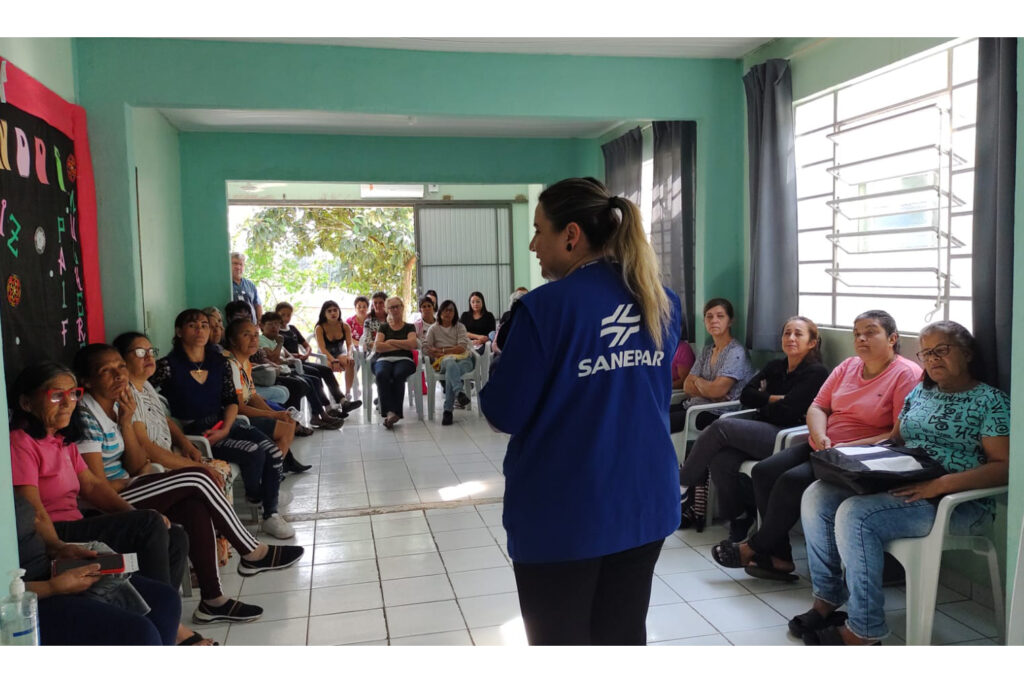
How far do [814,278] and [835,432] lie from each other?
50.9 inches

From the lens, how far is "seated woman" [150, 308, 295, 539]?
3.73m

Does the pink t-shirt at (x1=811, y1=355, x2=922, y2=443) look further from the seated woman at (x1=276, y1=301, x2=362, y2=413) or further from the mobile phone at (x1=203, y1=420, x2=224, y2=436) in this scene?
the seated woman at (x1=276, y1=301, x2=362, y2=413)

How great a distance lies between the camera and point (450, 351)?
689cm

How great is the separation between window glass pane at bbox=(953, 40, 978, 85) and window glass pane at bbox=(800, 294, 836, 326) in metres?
1.29

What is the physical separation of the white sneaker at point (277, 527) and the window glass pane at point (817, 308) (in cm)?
293

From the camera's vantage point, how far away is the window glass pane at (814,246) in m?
4.07

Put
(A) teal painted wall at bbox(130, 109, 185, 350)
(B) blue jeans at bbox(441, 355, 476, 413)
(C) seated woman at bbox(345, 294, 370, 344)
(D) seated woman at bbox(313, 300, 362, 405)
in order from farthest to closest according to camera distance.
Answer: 1. (C) seated woman at bbox(345, 294, 370, 344)
2. (D) seated woman at bbox(313, 300, 362, 405)
3. (B) blue jeans at bbox(441, 355, 476, 413)
4. (A) teal painted wall at bbox(130, 109, 185, 350)

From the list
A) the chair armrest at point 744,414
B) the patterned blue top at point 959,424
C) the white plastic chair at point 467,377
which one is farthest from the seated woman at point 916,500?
the white plastic chair at point 467,377

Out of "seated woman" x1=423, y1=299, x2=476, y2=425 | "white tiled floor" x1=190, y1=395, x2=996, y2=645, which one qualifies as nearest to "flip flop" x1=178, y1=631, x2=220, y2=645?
"white tiled floor" x1=190, y1=395, x2=996, y2=645

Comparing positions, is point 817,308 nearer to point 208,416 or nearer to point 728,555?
point 728,555

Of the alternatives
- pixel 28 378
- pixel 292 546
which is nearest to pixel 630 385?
pixel 28 378

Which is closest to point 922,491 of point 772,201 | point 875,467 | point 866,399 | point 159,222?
point 875,467

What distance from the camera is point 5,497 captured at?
168cm

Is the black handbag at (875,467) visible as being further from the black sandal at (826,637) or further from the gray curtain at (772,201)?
the gray curtain at (772,201)
